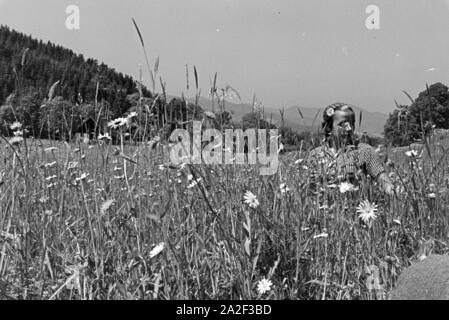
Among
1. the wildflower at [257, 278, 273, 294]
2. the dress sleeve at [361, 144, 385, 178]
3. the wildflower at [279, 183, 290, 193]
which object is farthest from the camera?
the dress sleeve at [361, 144, 385, 178]

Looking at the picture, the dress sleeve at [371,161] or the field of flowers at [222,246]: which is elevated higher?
the dress sleeve at [371,161]

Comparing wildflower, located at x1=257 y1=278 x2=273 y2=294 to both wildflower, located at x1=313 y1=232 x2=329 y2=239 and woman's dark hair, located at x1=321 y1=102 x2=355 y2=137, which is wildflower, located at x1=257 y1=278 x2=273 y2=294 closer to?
wildflower, located at x1=313 y1=232 x2=329 y2=239

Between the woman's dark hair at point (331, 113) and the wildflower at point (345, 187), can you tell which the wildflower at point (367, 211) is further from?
the woman's dark hair at point (331, 113)

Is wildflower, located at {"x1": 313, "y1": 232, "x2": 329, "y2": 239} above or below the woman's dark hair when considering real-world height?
below

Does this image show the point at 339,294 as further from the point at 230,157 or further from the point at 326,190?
the point at 230,157

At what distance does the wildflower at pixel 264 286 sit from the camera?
1.80 m

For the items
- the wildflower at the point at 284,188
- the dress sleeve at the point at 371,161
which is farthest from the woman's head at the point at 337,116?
the wildflower at the point at 284,188

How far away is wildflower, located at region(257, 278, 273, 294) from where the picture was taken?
1.80 m

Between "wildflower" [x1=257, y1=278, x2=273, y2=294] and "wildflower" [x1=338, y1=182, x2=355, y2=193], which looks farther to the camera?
"wildflower" [x1=338, y1=182, x2=355, y2=193]

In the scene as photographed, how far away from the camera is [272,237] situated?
2.09 metres

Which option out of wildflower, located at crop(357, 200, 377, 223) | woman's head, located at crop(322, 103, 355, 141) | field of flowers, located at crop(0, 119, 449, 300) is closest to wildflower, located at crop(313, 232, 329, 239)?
field of flowers, located at crop(0, 119, 449, 300)

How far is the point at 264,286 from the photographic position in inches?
71.8
